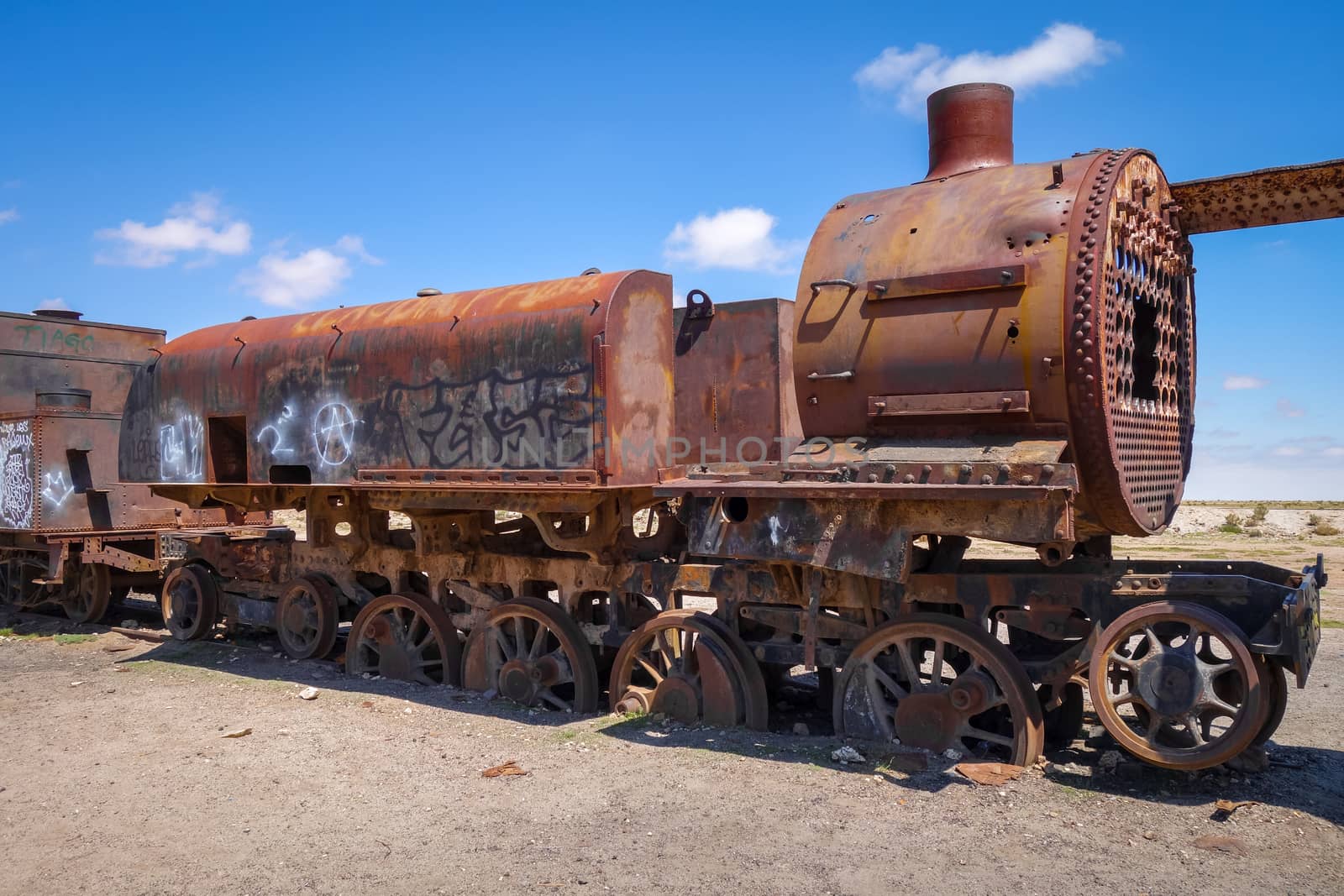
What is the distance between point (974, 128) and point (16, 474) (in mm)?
12233

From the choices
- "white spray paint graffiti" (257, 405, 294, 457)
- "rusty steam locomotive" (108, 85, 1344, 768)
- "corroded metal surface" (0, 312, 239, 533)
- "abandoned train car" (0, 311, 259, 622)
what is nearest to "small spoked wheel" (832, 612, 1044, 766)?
"rusty steam locomotive" (108, 85, 1344, 768)

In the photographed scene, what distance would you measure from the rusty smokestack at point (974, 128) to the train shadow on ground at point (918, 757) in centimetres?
386

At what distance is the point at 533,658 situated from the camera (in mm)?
8930

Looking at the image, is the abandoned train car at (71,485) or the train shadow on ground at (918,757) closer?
the train shadow on ground at (918,757)

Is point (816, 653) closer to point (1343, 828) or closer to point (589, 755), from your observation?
point (589, 755)

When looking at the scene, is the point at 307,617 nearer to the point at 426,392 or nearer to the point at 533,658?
the point at 533,658

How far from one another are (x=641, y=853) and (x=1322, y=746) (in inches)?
192

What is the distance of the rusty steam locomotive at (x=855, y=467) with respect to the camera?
613 centimetres

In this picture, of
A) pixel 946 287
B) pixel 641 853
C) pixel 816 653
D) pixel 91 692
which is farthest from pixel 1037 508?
pixel 91 692

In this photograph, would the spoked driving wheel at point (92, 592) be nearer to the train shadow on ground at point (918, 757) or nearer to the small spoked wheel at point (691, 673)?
the train shadow on ground at point (918, 757)

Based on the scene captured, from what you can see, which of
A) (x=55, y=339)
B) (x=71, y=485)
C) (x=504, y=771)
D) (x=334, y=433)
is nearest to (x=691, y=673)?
(x=504, y=771)

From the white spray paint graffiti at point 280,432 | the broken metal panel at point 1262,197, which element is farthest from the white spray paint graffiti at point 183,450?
the broken metal panel at point 1262,197

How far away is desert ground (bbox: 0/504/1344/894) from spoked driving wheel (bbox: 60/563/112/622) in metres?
5.59

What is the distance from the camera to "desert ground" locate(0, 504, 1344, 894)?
5066 millimetres
